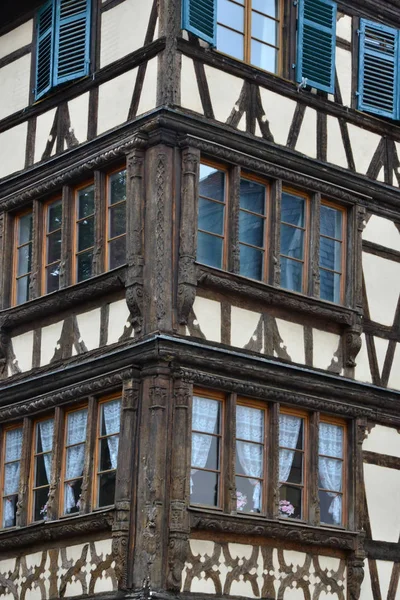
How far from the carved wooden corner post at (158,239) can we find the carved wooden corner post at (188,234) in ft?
0.39

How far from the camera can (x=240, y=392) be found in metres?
17.8

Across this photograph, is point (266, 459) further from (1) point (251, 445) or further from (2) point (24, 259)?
(2) point (24, 259)

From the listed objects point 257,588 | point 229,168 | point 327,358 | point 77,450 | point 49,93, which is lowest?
point 257,588

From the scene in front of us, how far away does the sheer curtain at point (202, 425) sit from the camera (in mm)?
17344

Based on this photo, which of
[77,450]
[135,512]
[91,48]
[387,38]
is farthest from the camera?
[387,38]

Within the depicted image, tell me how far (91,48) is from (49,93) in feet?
2.90

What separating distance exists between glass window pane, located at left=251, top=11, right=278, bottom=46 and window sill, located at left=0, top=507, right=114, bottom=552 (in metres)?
6.22

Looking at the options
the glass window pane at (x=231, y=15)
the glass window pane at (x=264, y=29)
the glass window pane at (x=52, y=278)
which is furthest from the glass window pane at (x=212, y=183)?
the glass window pane at (x=52, y=278)

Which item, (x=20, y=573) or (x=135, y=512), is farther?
(x=20, y=573)

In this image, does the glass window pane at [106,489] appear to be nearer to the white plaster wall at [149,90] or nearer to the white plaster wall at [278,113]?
the white plaster wall at [149,90]

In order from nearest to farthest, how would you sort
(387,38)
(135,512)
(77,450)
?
(135,512) → (77,450) → (387,38)

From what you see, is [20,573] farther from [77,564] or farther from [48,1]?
[48,1]

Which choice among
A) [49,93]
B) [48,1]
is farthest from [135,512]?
[48,1]

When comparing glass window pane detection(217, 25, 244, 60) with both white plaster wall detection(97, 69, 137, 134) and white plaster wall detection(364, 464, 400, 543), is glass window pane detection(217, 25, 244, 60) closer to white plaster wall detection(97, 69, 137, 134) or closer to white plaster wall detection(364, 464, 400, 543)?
white plaster wall detection(97, 69, 137, 134)
